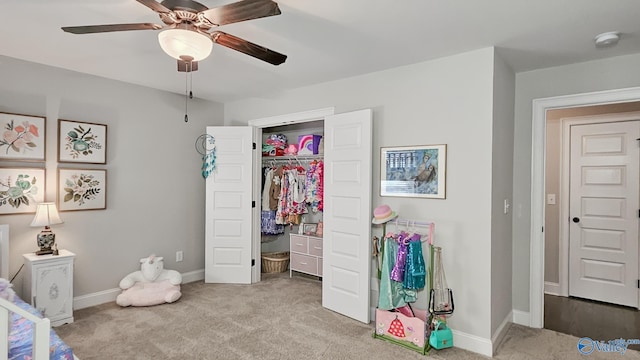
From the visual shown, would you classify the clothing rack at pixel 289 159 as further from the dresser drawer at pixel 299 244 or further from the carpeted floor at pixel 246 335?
the carpeted floor at pixel 246 335

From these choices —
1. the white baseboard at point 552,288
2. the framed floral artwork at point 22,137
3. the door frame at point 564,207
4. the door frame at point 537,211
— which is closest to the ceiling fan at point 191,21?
the framed floral artwork at point 22,137

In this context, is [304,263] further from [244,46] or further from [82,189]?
[244,46]

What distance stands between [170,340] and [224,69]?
248 centimetres

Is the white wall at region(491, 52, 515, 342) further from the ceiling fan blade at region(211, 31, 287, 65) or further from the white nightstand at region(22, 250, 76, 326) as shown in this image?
the white nightstand at region(22, 250, 76, 326)

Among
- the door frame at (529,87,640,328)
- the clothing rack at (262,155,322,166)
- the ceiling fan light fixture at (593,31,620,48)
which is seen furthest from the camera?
the clothing rack at (262,155,322,166)

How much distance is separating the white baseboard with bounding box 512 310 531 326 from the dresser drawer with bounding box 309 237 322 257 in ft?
7.36

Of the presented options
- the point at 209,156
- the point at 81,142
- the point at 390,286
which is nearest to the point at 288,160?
the point at 209,156

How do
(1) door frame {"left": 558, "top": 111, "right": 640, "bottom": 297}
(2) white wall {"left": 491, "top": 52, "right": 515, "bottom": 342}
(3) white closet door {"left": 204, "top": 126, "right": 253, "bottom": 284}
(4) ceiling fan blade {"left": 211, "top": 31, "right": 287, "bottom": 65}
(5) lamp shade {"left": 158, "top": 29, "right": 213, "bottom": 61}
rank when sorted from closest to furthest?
(5) lamp shade {"left": 158, "top": 29, "right": 213, "bottom": 61}
(4) ceiling fan blade {"left": 211, "top": 31, "right": 287, "bottom": 65}
(2) white wall {"left": 491, "top": 52, "right": 515, "bottom": 342}
(1) door frame {"left": 558, "top": 111, "right": 640, "bottom": 297}
(3) white closet door {"left": 204, "top": 126, "right": 253, "bottom": 284}

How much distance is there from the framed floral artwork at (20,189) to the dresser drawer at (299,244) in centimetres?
281

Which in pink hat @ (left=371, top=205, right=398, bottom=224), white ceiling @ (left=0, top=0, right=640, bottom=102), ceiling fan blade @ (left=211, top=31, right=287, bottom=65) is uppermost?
white ceiling @ (left=0, top=0, right=640, bottom=102)

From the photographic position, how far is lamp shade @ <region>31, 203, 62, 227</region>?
10.1 ft

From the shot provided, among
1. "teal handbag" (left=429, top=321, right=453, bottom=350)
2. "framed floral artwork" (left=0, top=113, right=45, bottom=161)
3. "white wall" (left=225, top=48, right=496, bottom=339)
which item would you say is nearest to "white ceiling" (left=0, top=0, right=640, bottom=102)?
"white wall" (left=225, top=48, right=496, bottom=339)

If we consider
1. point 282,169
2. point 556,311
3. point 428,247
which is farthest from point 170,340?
point 556,311

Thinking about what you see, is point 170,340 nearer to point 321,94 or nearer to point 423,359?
point 423,359
